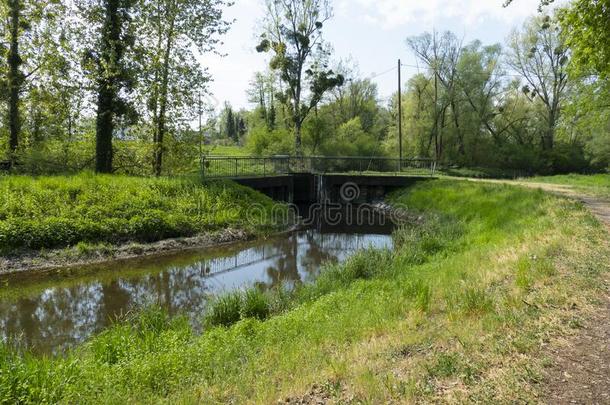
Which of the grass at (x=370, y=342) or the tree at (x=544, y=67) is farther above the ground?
the tree at (x=544, y=67)

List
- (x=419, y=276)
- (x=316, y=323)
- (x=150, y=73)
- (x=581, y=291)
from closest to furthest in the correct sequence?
1. (x=581, y=291)
2. (x=316, y=323)
3. (x=419, y=276)
4. (x=150, y=73)

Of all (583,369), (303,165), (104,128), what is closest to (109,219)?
(104,128)

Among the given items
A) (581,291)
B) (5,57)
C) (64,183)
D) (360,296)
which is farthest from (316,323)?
(5,57)

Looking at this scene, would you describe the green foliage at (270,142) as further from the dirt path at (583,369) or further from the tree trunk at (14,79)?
the dirt path at (583,369)

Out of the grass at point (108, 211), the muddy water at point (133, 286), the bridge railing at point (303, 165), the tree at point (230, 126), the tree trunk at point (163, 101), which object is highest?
the tree at point (230, 126)

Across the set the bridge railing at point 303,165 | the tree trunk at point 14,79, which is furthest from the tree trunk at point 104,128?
the bridge railing at point 303,165

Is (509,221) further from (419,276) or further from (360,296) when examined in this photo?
(360,296)

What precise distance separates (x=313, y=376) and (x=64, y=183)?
13920 mm

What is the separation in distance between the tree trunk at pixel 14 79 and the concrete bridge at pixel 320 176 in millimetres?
8975

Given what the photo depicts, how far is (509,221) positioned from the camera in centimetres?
1266

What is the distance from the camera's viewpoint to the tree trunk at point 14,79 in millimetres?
18031

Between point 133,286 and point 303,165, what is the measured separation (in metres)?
19.7

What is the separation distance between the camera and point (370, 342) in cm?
530

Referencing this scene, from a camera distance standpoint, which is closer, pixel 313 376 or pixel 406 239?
pixel 313 376
